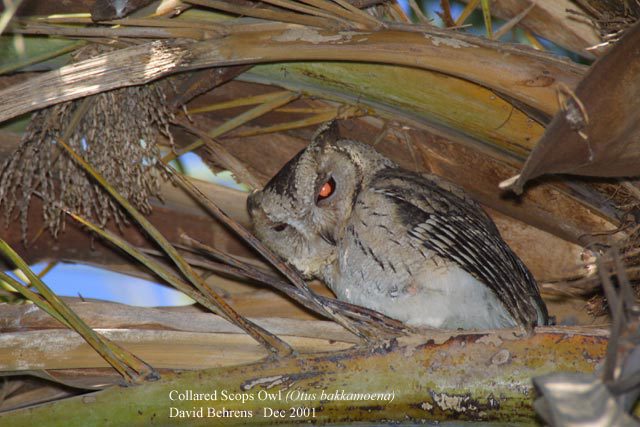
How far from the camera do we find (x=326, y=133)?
7.75 ft

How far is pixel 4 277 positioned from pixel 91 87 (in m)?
0.60

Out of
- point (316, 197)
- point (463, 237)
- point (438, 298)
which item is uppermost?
point (316, 197)

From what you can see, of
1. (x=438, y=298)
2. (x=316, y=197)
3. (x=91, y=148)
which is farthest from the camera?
(x=316, y=197)

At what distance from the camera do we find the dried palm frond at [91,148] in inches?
84.2

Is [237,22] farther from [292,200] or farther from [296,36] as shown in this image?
[292,200]

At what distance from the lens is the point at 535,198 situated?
2.27 metres

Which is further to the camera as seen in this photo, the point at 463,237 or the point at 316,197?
the point at 316,197

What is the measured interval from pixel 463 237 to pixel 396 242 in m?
0.19

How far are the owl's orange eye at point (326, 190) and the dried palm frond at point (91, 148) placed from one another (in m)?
0.51

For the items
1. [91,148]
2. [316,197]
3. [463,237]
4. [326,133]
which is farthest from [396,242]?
[91,148]

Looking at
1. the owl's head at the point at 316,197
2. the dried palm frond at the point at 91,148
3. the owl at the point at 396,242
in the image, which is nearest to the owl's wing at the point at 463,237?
the owl at the point at 396,242

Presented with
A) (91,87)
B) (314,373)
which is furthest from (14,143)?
(314,373)

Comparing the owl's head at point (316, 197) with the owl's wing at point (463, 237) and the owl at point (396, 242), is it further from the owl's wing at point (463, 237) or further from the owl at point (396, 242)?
the owl's wing at point (463, 237)

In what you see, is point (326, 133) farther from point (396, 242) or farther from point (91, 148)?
point (91, 148)
